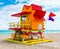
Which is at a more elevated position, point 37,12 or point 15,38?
point 37,12

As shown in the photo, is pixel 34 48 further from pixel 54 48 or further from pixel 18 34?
pixel 18 34

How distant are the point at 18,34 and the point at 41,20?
6.75ft

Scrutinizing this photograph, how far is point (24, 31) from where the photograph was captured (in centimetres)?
1399

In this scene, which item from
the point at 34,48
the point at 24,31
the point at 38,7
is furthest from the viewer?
the point at 38,7

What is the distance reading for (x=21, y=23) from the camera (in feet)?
48.6

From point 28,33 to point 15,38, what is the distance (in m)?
1.52

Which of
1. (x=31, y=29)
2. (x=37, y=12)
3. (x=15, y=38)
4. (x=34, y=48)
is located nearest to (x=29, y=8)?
(x=37, y=12)

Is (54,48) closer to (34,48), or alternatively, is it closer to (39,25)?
(34,48)

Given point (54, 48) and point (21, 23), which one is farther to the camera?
point (21, 23)

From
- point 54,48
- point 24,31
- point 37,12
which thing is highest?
point 37,12

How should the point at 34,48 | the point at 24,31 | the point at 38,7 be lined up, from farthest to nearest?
1. the point at 38,7
2. the point at 24,31
3. the point at 34,48

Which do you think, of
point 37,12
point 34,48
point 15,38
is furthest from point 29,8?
point 34,48

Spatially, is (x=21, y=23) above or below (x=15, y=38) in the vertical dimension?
above

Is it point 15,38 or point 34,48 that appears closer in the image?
point 34,48
